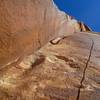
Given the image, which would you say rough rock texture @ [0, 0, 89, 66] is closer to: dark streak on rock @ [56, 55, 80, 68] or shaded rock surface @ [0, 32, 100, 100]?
shaded rock surface @ [0, 32, 100, 100]

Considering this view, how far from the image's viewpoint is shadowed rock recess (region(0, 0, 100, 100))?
1387 millimetres

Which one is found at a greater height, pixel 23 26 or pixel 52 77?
pixel 23 26

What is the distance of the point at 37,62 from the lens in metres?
1.89

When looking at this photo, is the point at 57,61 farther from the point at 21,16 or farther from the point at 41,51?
the point at 21,16

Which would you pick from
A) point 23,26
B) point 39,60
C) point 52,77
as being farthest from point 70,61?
point 23,26

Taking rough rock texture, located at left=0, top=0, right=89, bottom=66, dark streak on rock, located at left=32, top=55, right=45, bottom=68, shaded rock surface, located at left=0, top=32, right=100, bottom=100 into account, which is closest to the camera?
shaded rock surface, located at left=0, top=32, right=100, bottom=100

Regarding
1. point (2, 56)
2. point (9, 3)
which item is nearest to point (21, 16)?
point (9, 3)

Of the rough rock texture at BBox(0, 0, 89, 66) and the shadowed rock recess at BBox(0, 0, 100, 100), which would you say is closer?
the shadowed rock recess at BBox(0, 0, 100, 100)

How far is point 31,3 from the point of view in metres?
1.88

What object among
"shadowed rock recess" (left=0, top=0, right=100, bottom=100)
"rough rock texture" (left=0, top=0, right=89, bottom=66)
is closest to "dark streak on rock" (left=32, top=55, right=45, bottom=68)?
"shadowed rock recess" (left=0, top=0, right=100, bottom=100)

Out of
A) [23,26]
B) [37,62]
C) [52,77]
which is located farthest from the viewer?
[37,62]

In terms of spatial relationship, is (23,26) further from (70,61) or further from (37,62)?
(70,61)

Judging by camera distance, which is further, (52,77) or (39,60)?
(39,60)

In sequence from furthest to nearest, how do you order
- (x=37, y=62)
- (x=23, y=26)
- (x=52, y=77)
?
(x=37, y=62) → (x=23, y=26) → (x=52, y=77)
